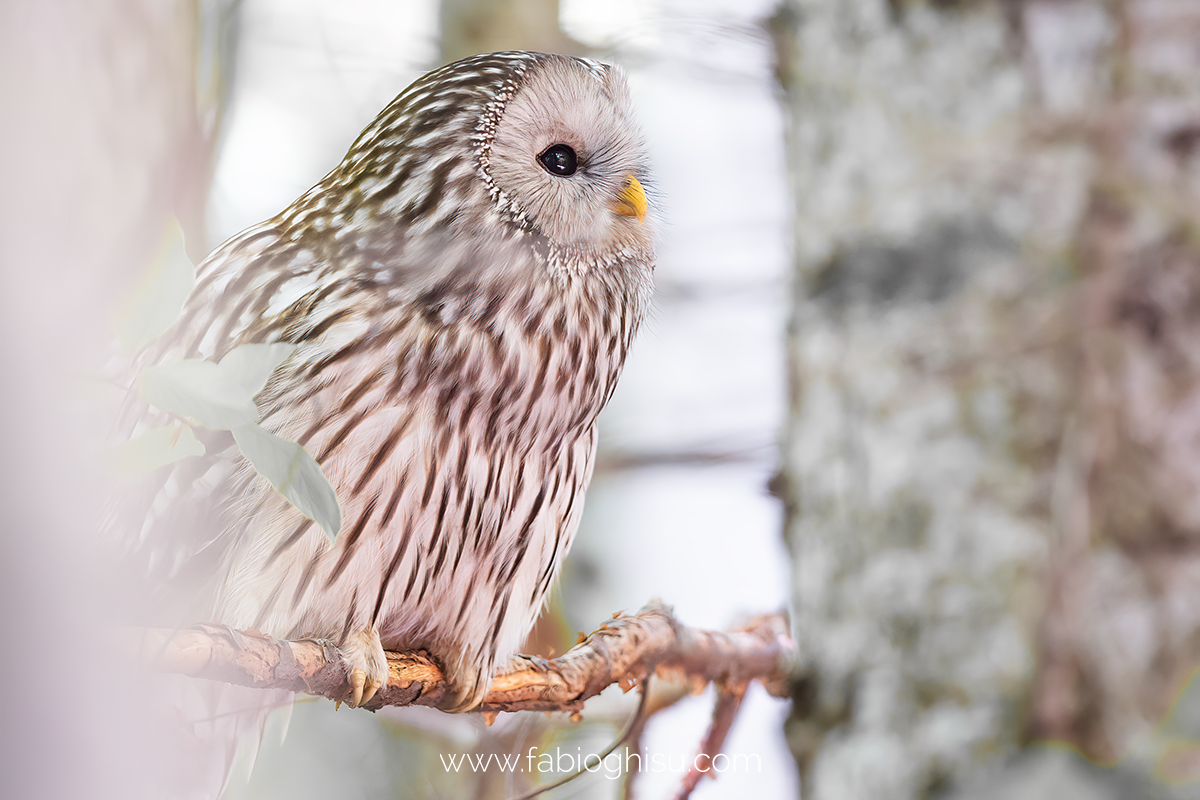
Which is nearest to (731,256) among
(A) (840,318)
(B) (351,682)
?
(A) (840,318)

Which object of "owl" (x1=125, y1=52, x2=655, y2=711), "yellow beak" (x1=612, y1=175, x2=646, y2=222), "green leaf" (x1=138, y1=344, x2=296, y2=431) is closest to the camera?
"green leaf" (x1=138, y1=344, x2=296, y2=431)

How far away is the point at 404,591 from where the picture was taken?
600 millimetres

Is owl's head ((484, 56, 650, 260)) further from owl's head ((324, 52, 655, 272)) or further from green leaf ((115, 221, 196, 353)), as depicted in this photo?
green leaf ((115, 221, 196, 353))

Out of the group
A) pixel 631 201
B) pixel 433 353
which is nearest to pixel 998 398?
pixel 631 201

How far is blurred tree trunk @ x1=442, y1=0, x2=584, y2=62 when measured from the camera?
710 mm

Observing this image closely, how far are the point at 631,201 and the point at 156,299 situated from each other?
1.21 ft

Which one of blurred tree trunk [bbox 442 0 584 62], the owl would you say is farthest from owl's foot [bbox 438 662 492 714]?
blurred tree trunk [bbox 442 0 584 62]

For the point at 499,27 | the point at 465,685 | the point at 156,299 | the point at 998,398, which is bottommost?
the point at 465,685

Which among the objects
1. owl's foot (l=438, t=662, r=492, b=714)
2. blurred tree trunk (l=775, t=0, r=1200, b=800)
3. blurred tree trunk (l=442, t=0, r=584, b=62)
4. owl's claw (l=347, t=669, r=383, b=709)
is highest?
blurred tree trunk (l=442, t=0, r=584, b=62)

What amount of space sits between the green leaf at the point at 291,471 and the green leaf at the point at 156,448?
0.02m

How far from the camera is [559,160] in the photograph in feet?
2.02

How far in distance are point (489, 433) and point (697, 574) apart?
0.24m

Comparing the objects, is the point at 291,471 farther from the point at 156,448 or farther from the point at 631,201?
the point at 631,201

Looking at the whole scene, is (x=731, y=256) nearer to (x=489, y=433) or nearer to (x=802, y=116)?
(x=802, y=116)
